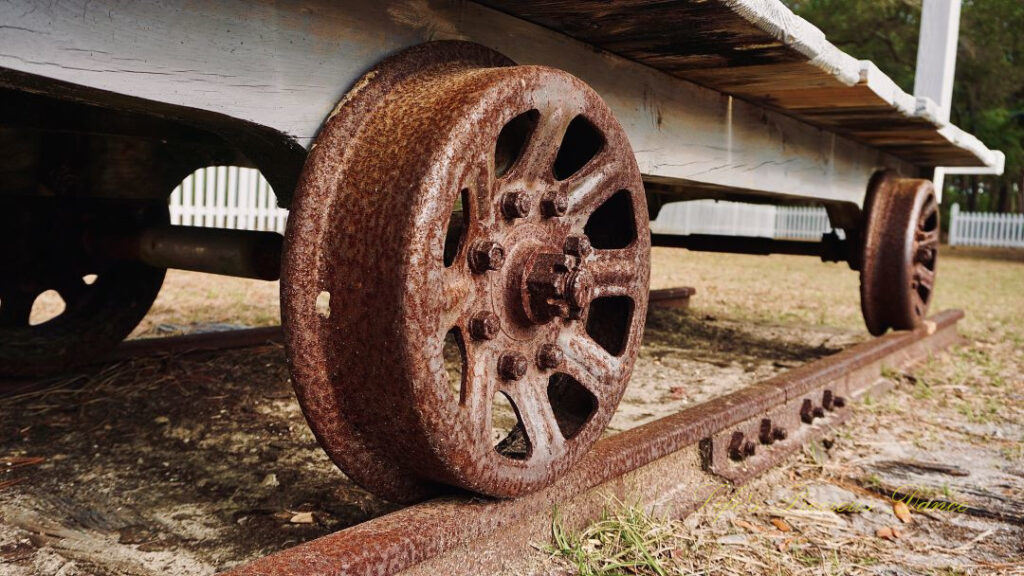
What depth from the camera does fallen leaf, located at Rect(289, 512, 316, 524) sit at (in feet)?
6.54

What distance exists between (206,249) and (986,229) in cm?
2752

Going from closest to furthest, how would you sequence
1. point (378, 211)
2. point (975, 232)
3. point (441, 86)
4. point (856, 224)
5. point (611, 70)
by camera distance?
point (378, 211)
point (441, 86)
point (611, 70)
point (856, 224)
point (975, 232)

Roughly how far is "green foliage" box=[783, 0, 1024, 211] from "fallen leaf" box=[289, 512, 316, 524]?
22.3m

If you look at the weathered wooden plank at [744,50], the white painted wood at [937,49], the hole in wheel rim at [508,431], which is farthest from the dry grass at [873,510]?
the white painted wood at [937,49]

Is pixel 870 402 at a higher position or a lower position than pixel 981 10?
lower

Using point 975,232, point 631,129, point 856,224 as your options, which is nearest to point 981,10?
point 975,232

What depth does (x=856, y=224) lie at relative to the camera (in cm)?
455

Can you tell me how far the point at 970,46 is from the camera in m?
21.8

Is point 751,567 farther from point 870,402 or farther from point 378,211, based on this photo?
point 870,402

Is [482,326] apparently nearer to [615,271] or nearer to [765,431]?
[615,271]

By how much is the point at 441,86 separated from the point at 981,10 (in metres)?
24.9

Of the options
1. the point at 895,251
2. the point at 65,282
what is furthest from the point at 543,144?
the point at 895,251

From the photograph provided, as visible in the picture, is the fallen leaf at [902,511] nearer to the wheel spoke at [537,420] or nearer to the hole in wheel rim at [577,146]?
the wheel spoke at [537,420]

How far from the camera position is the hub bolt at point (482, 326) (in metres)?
1.62
